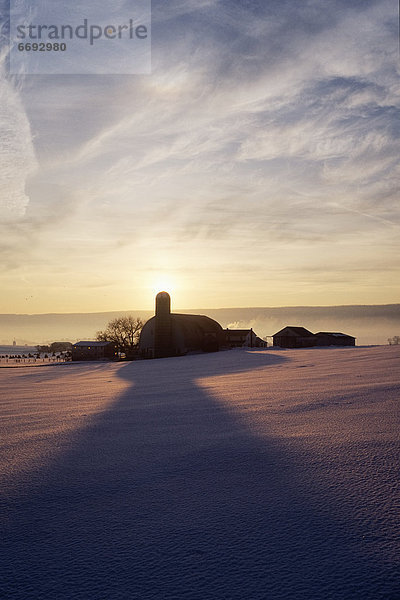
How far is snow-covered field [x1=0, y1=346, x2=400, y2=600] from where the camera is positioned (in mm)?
2275

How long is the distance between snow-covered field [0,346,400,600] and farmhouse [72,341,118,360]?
171 ft

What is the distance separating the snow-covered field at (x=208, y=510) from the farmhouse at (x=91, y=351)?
52.0 metres

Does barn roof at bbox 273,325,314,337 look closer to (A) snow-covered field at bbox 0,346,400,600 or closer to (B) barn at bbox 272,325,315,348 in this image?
(B) barn at bbox 272,325,315,348

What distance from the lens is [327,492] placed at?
316 centimetres

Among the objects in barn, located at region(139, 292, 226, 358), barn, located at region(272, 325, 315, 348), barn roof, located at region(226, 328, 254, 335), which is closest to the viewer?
barn, located at region(139, 292, 226, 358)

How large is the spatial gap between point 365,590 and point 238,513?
39.4 inches

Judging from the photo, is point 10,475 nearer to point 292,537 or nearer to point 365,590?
point 292,537

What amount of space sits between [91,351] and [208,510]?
55643 millimetres

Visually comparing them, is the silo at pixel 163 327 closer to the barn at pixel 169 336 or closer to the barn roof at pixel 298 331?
the barn at pixel 169 336

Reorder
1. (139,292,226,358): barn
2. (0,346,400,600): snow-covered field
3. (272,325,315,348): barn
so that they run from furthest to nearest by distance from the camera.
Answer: (272,325,315,348): barn < (139,292,226,358): barn < (0,346,400,600): snow-covered field

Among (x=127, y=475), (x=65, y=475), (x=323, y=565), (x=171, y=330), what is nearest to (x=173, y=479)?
(x=127, y=475)

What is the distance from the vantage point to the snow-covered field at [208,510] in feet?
7.47

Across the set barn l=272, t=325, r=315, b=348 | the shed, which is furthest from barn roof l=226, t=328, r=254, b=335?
the shed

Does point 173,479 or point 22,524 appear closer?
point 22,524
